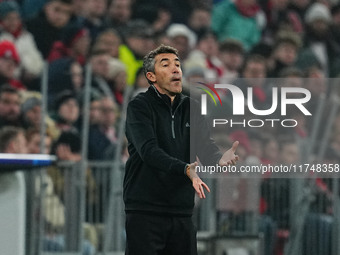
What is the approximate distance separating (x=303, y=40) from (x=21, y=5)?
376cm

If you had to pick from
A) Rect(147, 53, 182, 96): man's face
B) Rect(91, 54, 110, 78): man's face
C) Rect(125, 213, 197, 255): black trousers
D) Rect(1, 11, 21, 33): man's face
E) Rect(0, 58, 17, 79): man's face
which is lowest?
Rect(125, 213, 197, 255): black trousers

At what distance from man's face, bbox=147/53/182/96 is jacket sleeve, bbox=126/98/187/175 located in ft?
0.48

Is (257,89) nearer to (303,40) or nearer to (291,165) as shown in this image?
(291,165)

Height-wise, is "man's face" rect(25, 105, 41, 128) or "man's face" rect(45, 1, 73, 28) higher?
"man's face" rect(45, 1, 73, 28)

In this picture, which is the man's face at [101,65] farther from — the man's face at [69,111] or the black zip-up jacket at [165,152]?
the black zip-up jacket at [165,152]

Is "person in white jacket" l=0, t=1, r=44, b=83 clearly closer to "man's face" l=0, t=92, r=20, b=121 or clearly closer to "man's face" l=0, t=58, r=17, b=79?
"man's face" l=0, t=58, r=17, b=79

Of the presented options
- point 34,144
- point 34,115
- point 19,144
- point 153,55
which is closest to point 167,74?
point 153,55

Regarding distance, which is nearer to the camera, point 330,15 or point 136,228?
point 136,228

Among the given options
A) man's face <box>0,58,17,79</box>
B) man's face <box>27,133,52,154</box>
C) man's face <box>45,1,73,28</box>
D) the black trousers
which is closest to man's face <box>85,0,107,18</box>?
man's face <box>45,1,73,28</box>

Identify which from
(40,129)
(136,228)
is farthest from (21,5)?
(136,228)

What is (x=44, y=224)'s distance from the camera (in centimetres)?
838

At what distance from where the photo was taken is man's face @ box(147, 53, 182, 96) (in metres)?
4.90

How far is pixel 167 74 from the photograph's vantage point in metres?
4.93

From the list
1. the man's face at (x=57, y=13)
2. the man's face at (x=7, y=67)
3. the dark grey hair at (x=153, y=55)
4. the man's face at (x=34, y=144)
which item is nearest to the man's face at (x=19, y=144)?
the man's face at (x=34, y=144)
